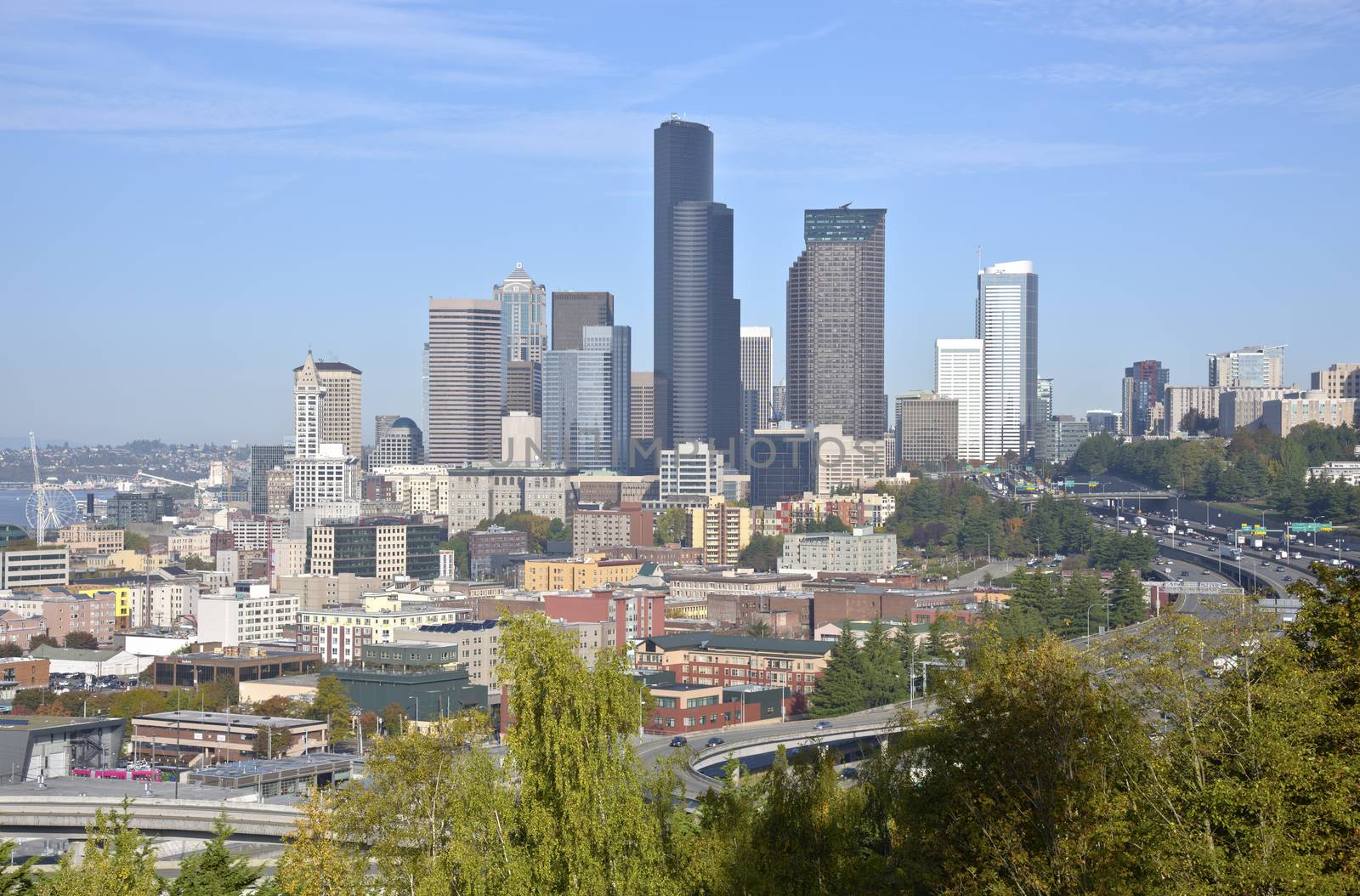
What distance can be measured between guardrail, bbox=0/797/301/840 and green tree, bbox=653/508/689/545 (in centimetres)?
7028

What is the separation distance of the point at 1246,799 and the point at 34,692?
149ft

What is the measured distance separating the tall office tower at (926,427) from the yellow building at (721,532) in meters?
59.9

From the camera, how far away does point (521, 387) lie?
160 m

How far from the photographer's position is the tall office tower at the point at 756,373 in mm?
176875

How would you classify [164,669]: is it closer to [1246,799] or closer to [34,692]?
[34,692]

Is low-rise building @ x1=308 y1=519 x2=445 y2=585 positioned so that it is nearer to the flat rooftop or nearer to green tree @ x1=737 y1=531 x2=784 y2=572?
green tree @ x1=737 y1=531 x2=784 y2=572

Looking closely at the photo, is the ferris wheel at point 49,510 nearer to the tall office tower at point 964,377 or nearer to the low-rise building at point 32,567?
the low-rise building at point 32,567

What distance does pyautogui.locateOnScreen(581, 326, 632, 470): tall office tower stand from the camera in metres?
161

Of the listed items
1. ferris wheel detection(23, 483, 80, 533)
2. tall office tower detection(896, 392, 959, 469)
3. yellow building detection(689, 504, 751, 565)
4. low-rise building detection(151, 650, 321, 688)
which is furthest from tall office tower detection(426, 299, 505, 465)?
low-rise building detection(151, 650, 321, 688)

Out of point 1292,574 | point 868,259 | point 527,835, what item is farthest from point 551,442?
point 527,835

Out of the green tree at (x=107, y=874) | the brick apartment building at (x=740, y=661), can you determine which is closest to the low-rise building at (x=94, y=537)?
the brick apartment building at (x=740, y=661)

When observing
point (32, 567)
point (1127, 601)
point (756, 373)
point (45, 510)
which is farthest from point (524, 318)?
point (1127, 601)

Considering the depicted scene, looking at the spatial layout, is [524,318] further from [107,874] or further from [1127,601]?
[107,874]

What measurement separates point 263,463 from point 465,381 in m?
19.8
